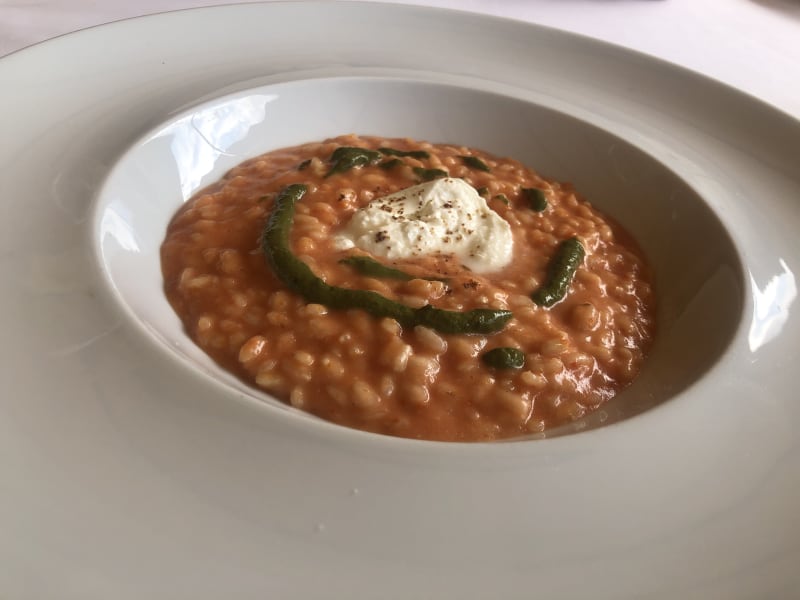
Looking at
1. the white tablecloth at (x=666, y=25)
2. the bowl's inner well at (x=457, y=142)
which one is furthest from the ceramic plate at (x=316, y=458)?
the white tablecloth at (x=666, y=25)

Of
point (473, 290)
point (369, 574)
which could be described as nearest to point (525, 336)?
point (473, 290)

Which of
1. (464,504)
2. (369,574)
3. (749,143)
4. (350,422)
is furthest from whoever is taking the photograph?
(749,143)

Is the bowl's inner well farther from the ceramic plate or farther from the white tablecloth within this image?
the white tablecloth

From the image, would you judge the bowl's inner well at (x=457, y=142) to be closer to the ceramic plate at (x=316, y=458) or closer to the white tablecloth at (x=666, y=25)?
the ceramic plate at (x=316, y=458)

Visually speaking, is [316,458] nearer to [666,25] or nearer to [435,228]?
[435,228]

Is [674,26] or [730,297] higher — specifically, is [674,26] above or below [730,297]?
above

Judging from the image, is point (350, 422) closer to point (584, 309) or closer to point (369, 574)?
point (369, 574)

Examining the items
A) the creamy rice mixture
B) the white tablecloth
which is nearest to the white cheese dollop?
the creamy rice mixture

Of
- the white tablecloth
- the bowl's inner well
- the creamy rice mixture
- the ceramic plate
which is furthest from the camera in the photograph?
the white tablecloth
